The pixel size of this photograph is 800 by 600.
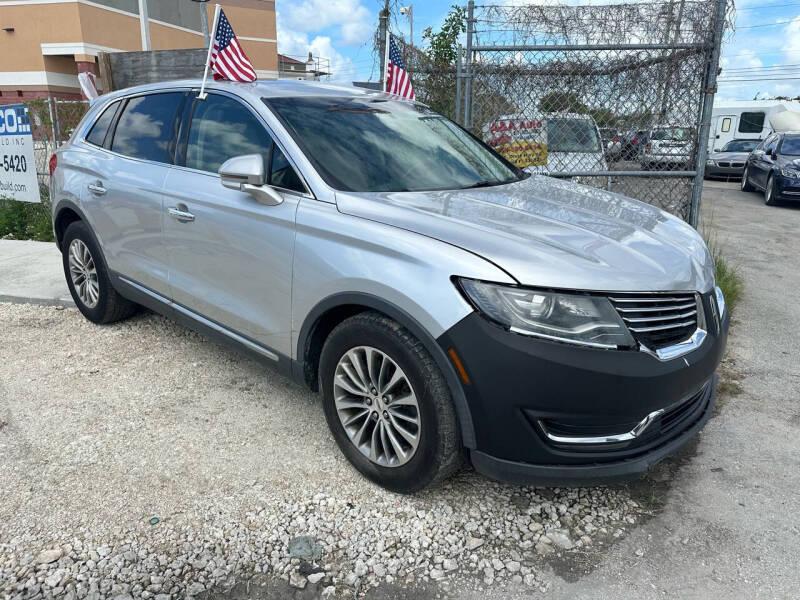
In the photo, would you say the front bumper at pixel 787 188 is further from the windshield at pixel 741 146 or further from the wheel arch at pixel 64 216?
the wheel arch at pixel 64 216

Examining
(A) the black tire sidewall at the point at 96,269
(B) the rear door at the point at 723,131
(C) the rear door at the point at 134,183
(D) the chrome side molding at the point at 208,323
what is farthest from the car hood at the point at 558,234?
(B) the rear door at the point at 723,131

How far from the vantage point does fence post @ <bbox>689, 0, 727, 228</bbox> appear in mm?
5473

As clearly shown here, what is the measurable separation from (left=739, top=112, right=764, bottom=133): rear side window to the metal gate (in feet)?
66.2

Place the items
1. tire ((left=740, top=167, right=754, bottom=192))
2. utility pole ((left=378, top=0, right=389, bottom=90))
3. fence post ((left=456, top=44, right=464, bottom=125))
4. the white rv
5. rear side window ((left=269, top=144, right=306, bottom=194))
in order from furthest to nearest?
1. the white rv
2. tire ((left=740, top=167, right=754, bottom=192))
3. utility pole ((left=378, top=0, right=389, bottom=90))
4. fence post ((left=456, top=44, right=464, bottom=125))
5. rear side window ((left=269, top=144, right=306, bottom=194))

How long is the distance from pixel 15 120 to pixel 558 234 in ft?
28.2

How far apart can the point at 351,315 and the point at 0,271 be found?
17.9ft

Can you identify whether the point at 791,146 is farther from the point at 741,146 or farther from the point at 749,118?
the point at 749,118

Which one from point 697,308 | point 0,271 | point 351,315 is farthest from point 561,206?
point 0,271

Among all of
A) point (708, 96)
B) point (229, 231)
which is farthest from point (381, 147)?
point (708, 96)

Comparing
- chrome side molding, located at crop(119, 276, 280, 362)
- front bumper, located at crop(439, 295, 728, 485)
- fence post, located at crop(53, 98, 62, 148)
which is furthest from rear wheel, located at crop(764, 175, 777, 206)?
fence post, located at crop(53, 98, 62, 148)

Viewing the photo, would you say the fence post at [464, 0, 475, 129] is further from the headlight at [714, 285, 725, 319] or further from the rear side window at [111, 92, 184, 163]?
the headlight at [714, 285, 725, 319]

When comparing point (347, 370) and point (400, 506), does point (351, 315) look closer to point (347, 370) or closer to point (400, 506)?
point (347, 370)

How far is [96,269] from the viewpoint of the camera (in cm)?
461

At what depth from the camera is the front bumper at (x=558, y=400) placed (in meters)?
2.23
